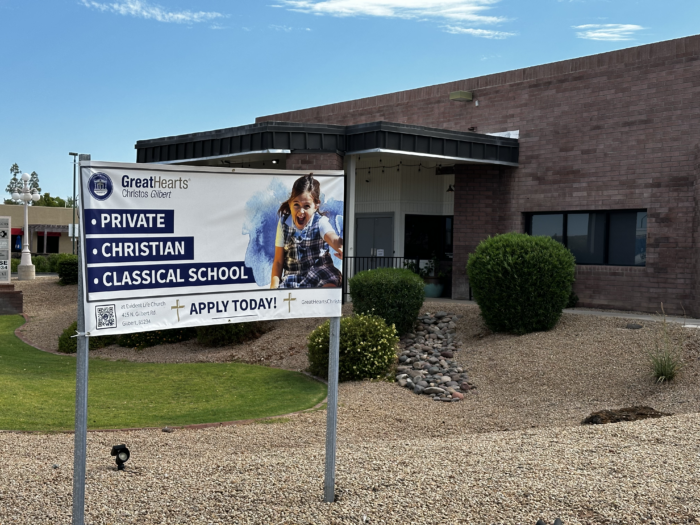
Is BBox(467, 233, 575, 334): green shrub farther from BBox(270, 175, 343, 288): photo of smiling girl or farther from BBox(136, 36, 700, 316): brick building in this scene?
BBox(270, 175, 343, 288): photo of smiling girl

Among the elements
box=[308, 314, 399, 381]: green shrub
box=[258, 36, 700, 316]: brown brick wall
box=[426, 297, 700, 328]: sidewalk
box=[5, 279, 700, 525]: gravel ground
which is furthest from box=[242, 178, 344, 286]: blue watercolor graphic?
box=[258, 36, 700, 316]: brown brick wall

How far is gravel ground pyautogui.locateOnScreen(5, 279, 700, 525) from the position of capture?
443 centimetres

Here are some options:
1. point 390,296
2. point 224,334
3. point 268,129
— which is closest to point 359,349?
point 390,296

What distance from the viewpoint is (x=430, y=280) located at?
19203 mm

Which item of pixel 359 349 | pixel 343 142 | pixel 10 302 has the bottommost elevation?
pixel 10 302

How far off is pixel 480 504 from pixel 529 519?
1.09 feet

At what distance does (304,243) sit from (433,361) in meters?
7.73

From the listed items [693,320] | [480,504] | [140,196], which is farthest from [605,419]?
[693,320]

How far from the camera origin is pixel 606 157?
1576 centimetres

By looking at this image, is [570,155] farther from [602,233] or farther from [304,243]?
[304,243]

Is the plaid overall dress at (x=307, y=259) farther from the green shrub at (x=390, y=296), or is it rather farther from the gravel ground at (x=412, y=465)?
the green shrub at (x=390, y=296)

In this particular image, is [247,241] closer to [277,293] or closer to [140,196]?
[277,293]

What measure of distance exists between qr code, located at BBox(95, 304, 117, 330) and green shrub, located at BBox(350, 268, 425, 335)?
9.48m

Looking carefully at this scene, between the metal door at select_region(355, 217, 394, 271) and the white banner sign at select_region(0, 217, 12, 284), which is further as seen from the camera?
the white banner sign at select_region(0, 217, 12, 284)
